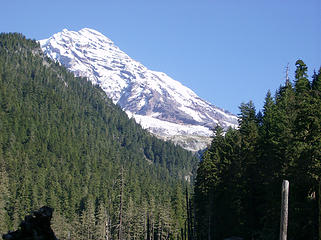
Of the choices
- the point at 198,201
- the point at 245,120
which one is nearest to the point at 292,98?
the point at 245,120

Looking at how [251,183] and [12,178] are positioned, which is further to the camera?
[12,178]

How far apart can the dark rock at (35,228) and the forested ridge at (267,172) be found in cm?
2350

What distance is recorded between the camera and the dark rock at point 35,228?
11.8m

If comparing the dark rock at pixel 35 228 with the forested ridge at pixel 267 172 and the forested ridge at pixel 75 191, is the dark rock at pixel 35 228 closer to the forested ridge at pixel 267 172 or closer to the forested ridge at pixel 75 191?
the forested ridge at pixel 267 172

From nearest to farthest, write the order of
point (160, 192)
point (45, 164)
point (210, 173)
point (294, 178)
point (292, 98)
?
point (294, 178) < point (292, 98) < point (210, 173) < point (160, 192) < point (45, 164)

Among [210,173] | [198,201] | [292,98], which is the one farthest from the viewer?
[198,201]

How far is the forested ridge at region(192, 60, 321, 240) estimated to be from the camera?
35125 millimetres

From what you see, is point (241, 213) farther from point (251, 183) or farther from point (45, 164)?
point (45, 164)

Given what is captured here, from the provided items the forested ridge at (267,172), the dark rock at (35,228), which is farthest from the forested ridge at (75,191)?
the dark rock at (35,228)

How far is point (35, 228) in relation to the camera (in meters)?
12.0

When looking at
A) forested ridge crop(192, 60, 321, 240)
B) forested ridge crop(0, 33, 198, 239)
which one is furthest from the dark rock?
forested ridge crop(0, 33, 198, 239)

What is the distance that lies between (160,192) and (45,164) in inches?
2055

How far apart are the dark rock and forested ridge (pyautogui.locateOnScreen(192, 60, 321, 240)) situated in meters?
23.5

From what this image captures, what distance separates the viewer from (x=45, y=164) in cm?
16938
